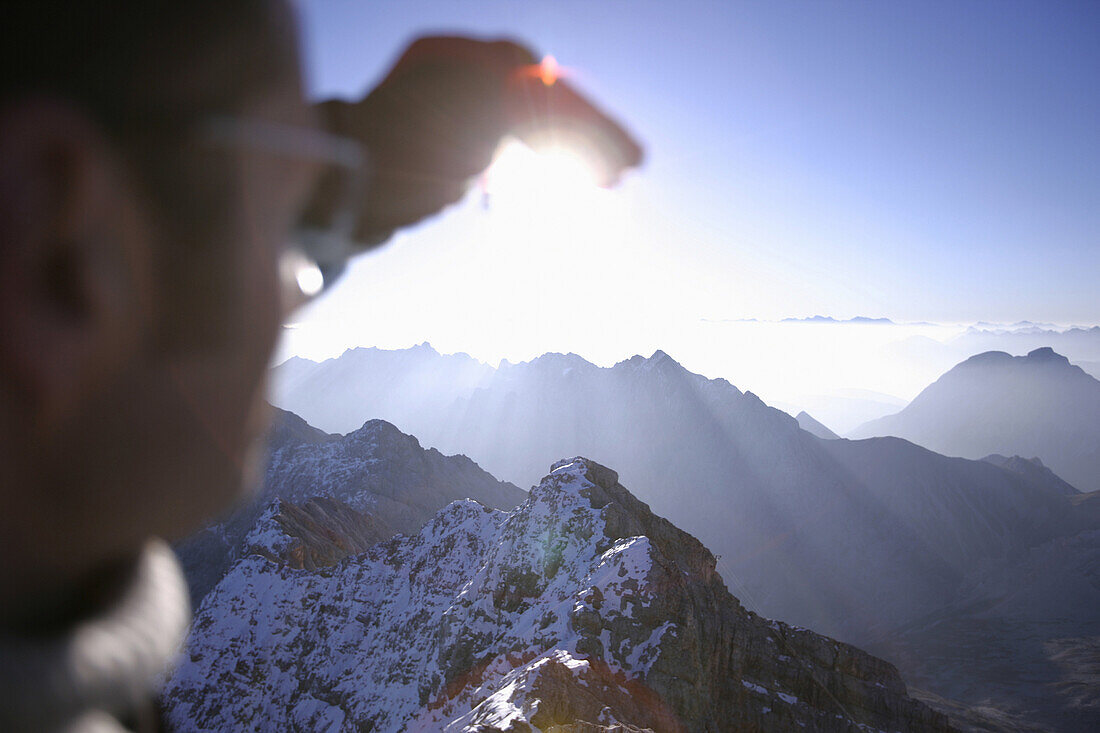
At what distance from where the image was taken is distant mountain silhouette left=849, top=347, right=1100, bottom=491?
519 ft

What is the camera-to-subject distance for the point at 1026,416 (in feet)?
567

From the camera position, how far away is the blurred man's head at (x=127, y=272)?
2.51 ft

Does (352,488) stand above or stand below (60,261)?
below

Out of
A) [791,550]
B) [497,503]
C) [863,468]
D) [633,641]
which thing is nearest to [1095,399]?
[863,468]

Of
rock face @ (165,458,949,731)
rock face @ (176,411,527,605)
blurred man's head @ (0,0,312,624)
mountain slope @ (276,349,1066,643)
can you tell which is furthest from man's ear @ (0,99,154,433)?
mountain slope @ (276,349,1066,643)

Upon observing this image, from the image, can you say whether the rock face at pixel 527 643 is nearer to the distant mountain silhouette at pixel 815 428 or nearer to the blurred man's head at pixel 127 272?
the blurred man's head at pixel 127 272

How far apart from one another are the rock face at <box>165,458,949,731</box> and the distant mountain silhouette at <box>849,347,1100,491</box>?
603 feet

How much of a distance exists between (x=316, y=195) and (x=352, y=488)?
8244cm

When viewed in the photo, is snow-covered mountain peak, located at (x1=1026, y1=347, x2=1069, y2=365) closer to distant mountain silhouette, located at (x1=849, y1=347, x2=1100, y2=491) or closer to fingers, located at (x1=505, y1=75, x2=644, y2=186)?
distant mountain silhouette, located at (x1=849, y1=347, x2=1100, y2=491)

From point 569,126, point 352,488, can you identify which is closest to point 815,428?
point 352,488

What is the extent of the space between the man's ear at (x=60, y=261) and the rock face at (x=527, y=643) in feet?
42.5

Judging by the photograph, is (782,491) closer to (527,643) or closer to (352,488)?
(352,488)

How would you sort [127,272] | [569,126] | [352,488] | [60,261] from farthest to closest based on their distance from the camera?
1. [352,488]
2. [569,126]
3. [127,272]
4. [60,261]

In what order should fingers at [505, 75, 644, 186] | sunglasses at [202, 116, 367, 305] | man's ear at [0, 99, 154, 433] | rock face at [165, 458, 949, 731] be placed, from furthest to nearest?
rock face at [165, 458, 949, 731]
fingers at [505, 75, 644, 186]
sunglasses at [202, 116, 367, 305]
man's ear at [0, 99, 154, 433]
